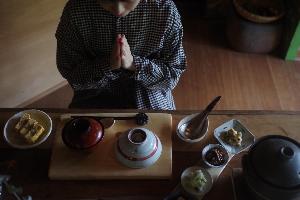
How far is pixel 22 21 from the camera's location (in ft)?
5.74

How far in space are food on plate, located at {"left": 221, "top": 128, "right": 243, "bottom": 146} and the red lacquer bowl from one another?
15.0 inches

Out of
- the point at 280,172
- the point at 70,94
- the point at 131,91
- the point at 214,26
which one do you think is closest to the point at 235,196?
the point at 280,172

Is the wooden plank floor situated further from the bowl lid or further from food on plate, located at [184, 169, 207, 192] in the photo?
the bowl lid

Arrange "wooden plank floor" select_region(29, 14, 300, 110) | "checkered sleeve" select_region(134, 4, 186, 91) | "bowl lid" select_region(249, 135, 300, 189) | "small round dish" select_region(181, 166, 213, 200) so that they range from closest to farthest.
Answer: "bowl lid" select_region(249, 135, 300, 189) < "small round dish" select_region(181, 166, 213, 200) < "checkered sleeve" select_region(134, 4, 186, 91) < "wooden plank floor" select_region(29, 14, 300, 110)

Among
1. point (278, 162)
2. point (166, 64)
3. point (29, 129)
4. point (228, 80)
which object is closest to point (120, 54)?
point (166, 64)

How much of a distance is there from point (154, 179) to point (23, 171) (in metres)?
0.38

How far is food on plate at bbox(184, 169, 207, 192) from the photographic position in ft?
3.27

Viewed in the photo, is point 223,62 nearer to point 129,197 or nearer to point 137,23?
point 137,23

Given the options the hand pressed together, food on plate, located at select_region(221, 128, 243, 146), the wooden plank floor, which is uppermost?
the hand pressed together

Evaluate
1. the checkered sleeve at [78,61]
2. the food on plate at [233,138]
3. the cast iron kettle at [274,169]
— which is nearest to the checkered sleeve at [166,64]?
the checkered sleeve at [78,61]

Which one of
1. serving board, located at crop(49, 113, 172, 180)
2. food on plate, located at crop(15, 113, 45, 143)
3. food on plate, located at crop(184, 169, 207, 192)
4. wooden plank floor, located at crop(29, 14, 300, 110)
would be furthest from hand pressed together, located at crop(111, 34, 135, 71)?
wooden plank floor, located at crop(29, 14, 300, 110)

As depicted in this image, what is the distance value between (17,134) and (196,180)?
1.85ft

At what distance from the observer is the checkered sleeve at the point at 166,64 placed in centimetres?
125

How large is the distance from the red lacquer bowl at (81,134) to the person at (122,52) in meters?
0.23
